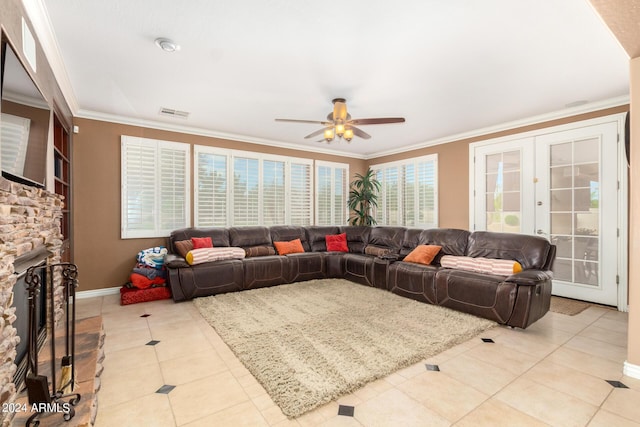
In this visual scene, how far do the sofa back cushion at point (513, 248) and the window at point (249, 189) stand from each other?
133 inches

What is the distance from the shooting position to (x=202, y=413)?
1.86 meters

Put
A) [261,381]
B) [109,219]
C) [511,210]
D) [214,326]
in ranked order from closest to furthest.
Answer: [261,381], [214,326], [109,219], [511,210]

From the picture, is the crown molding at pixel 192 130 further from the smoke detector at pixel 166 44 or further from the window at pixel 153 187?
the smoke detector at pixel 166 44

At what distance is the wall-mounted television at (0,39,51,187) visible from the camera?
5.23 feet

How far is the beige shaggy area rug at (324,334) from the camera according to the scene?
7.16ft

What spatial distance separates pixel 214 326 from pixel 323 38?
2.96 metres

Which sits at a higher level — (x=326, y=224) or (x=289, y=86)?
(x=289, y=86)

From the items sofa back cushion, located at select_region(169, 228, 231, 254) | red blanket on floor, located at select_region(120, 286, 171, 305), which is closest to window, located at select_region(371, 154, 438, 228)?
sofa back cushion, located at select_region(169, 228, 231, 254)

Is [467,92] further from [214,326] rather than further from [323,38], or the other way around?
[214,326]

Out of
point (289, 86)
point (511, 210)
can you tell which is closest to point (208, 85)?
point (289, 86)

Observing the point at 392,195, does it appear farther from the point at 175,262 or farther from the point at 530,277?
the point at 175,262

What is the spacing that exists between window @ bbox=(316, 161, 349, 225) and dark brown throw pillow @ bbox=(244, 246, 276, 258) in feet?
5.37

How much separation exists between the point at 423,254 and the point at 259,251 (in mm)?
2654

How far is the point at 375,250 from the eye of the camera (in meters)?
5.45
